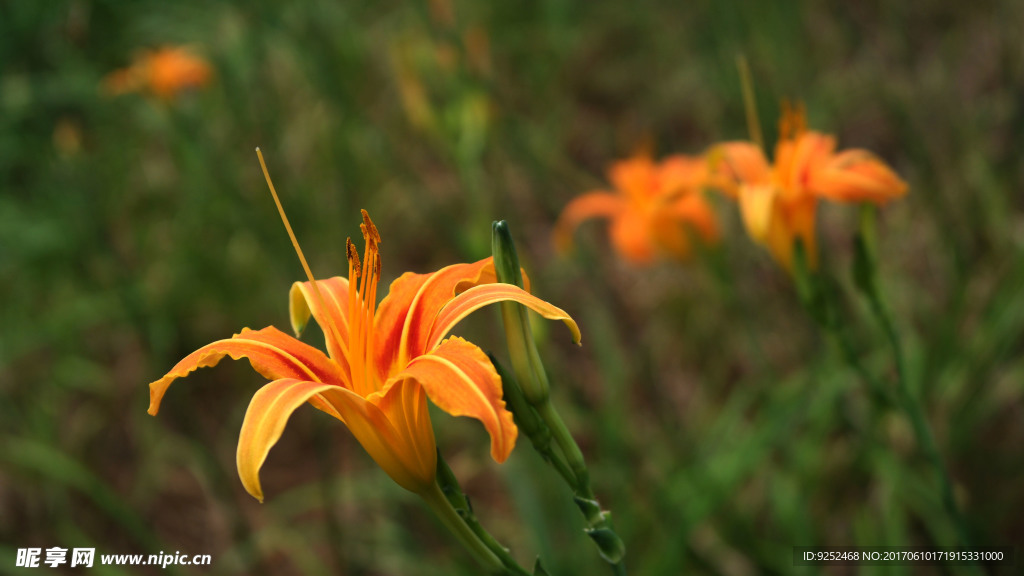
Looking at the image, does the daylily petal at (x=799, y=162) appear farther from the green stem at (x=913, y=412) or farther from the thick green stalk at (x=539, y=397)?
the thick green stalk at (x=539, y=397)

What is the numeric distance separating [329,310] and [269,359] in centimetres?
17

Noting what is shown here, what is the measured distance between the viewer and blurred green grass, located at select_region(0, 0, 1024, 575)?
7.97 feet

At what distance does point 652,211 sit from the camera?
2.51m

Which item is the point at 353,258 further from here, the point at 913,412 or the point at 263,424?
the point at 913,412

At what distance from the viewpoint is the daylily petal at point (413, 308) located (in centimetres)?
117

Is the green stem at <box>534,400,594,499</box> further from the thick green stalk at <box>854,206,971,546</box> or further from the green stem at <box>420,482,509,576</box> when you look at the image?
the thick green stalk at <box>854,206,971,546</box>

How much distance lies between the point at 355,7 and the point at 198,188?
195 centimetres

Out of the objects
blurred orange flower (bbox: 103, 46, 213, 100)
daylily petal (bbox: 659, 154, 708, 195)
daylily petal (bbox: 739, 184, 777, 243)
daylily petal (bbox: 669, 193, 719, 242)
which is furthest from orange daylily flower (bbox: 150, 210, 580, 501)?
blurred orange flower (bbox: 103, 46, 213, 100)

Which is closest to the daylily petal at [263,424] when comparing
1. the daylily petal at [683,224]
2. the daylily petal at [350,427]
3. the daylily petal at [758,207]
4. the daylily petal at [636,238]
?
the daylily petal at [350,427]

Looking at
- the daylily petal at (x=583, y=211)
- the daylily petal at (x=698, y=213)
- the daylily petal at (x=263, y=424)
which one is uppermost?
the daylily petal at (x=583, y=211)

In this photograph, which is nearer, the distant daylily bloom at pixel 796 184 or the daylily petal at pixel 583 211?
the distant daylily bloom at pixel 796 184

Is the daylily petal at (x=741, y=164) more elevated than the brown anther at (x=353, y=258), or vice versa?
the daylily petal at (x=741, y=164)

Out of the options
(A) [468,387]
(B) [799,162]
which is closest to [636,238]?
(B) [799,162]

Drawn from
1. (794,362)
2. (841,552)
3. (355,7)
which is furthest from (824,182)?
(355,7)
